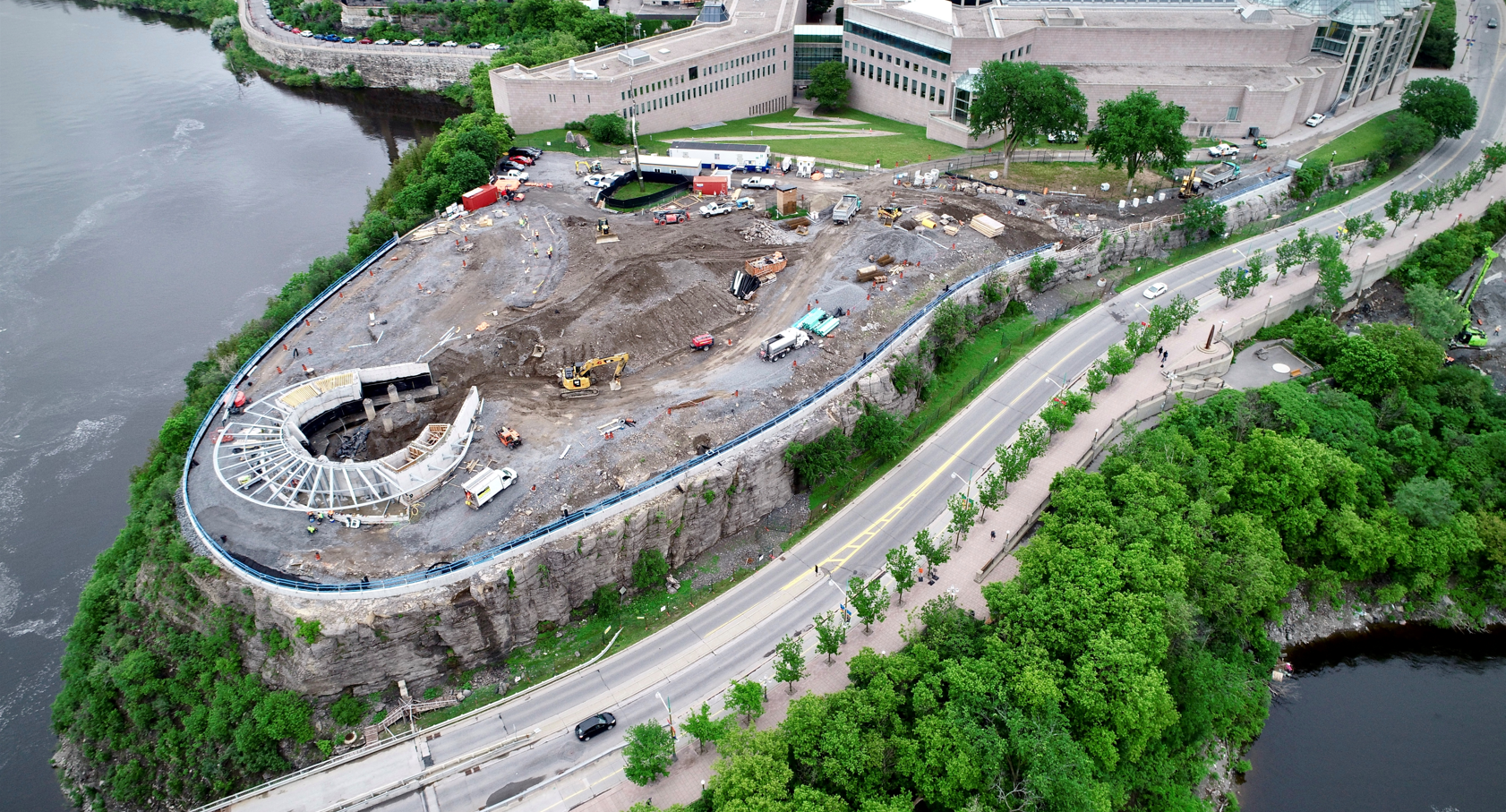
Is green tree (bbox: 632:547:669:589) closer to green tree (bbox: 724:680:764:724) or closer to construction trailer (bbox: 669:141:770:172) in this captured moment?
green tree (bbox: 724:680:764:724)

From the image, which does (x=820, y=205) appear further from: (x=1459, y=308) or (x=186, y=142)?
(x=186, y=142)

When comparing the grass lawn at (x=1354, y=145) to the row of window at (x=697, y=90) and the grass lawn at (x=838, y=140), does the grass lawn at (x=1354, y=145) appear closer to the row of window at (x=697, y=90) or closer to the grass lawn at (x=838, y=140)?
the grass lawn at (x=838, y=140)

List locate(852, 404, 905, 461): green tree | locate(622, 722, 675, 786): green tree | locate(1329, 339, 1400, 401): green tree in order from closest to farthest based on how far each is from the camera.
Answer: locate(622, 722, 675, 786): green tree, locate(852, 404, 905, 461): green tree, locate(1329, 339, 1400, 401): green tree

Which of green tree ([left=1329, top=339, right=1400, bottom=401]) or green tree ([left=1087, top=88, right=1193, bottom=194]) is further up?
green tree ([left=1087, top=88, right=1193, bottom=194])

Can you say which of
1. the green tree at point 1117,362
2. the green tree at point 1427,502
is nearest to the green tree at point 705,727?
the green tree at point 1117,362

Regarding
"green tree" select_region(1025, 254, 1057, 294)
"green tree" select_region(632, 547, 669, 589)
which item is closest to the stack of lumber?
"green tree" select_region(1025, 254, 1057, 294)
